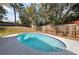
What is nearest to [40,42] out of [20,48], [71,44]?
[20,48]

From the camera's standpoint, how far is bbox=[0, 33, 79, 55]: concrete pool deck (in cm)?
344

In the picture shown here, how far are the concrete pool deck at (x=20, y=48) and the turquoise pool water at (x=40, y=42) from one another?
2.7 inches

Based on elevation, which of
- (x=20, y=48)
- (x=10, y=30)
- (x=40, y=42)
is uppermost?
(x=10, y=30)

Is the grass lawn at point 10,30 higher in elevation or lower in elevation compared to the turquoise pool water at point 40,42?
higher

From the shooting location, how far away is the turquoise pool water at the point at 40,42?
3.49m

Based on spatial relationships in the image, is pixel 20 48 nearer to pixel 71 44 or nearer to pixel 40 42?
pixel 40 42

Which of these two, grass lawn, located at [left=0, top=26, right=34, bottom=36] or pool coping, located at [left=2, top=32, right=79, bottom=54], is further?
grass lawn, located at [left=0, top=26, right=34, bottom=36]

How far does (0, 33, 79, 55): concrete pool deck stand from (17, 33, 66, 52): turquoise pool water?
0.22 ft

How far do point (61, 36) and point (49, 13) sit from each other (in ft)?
1.55

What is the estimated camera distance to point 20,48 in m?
3.47

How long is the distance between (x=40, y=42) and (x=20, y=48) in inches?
14.8

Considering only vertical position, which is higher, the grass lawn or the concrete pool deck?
the grass lawn
